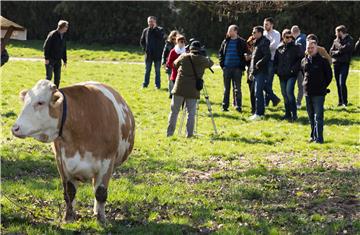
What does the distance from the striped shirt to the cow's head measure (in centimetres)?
975

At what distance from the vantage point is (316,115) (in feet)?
43.1

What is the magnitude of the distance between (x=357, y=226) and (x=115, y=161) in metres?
2.91

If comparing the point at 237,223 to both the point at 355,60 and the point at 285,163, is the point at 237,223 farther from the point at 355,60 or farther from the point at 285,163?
the point at 355,60

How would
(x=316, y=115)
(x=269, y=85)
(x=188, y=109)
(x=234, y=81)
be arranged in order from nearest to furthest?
1. (x=316, y=115)
2. (x=188, y=109)
3. (x=234, y=81)
4. (x=269, y=85)

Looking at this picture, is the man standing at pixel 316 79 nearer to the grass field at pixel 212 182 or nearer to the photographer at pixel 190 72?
the grass field at pixel 212 182

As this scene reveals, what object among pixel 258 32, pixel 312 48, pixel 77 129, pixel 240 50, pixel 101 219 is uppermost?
pixel 258 32

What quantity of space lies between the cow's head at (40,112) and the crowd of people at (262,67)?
656cm

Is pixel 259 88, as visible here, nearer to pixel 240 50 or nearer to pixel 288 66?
pixel 288 66

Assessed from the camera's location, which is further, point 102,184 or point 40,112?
point 102,184

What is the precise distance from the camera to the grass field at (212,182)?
7898mm

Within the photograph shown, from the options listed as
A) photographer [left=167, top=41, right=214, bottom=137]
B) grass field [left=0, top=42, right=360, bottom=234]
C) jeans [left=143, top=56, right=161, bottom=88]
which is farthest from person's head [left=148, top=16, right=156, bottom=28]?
photographer [left=167, top=41, right=214, bottom=137]

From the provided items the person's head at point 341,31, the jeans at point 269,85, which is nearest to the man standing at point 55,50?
the jeans at point 269,85

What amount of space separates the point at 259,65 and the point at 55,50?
5.72 meters

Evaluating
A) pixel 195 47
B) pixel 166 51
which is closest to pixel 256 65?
pixel 195 47
